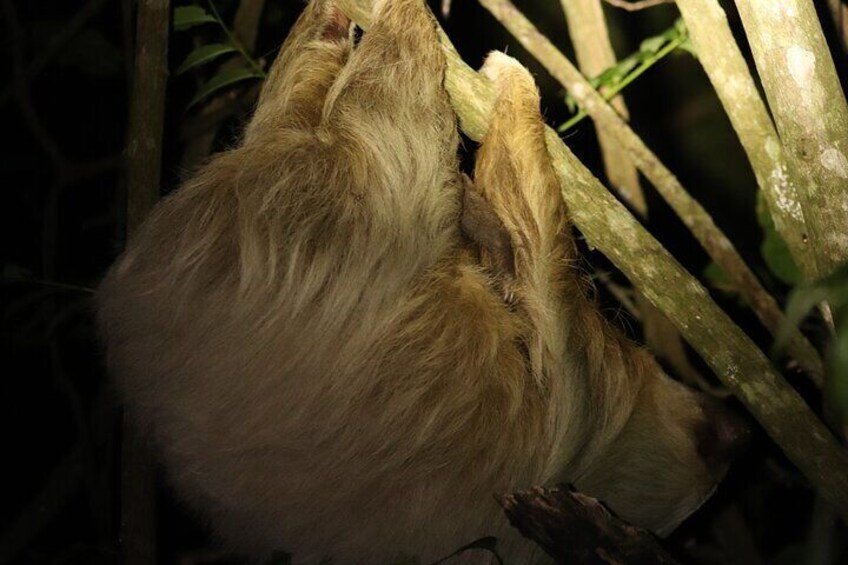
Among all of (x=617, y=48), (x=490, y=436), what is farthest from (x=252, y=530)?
(x=617, y=48)

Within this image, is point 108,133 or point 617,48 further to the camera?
point 617,48

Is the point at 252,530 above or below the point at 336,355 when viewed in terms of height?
below

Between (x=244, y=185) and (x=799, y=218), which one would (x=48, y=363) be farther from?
(x=799, y=218)

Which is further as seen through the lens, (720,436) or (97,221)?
(97,221)

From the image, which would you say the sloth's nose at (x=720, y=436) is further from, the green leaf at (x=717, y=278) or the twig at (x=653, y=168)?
the green leaf at (x=717, y=278)

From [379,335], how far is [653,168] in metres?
1.50

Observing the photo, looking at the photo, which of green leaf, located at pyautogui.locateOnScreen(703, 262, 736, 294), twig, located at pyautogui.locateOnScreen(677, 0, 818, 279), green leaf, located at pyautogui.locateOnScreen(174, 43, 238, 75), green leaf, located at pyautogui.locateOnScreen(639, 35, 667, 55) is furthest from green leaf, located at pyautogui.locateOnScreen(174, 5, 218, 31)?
green leaf, located at pyautogui.locateOnScreen(703, 262, 736, 294)

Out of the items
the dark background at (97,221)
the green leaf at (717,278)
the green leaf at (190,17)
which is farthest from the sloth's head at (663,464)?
the green leaf at (190,17)

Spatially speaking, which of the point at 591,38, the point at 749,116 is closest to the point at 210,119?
the point at 591,38

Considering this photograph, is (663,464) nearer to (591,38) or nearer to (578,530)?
(578,530)

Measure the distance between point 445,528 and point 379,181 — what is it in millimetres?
1164

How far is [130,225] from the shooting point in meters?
3.76

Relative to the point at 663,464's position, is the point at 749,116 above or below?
above

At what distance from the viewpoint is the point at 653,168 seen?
3.86 m
